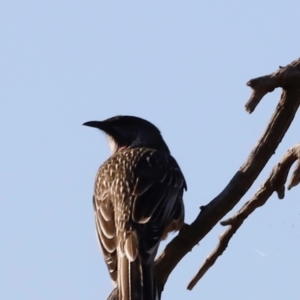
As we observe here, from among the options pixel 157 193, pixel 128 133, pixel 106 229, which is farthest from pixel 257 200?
pixel 128 133

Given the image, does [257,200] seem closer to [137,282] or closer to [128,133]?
[137,282]

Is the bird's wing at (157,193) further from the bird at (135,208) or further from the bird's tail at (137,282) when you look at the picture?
the bird's tail at (137,282)

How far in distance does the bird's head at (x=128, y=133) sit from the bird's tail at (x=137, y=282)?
10.8 feet

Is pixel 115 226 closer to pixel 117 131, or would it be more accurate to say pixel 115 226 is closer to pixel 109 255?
pixel 109 255

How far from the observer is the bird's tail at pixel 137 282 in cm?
526

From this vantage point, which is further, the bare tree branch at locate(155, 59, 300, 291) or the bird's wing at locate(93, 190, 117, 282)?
the bird's wing at locate(93, 190, 117, 282)

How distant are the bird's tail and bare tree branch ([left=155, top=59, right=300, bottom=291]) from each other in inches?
3.6

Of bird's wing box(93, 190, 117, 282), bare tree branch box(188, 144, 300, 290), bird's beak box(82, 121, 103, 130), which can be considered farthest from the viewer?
bird's beak box(82, 121, 103, 130)

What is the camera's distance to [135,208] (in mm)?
6312

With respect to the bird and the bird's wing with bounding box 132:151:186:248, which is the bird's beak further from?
the bird's wing with bounding box 132:151:186:248

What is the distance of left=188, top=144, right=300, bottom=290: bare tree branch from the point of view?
561 centimetres

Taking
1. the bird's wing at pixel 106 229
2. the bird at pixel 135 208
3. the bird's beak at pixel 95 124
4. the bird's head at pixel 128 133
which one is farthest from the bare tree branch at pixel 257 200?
the bird's beak at pixel 95 124

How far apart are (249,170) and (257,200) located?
321mm

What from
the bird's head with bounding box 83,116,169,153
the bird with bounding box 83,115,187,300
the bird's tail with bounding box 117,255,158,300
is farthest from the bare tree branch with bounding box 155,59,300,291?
the bird's head with bounding box 83,116,169,153
